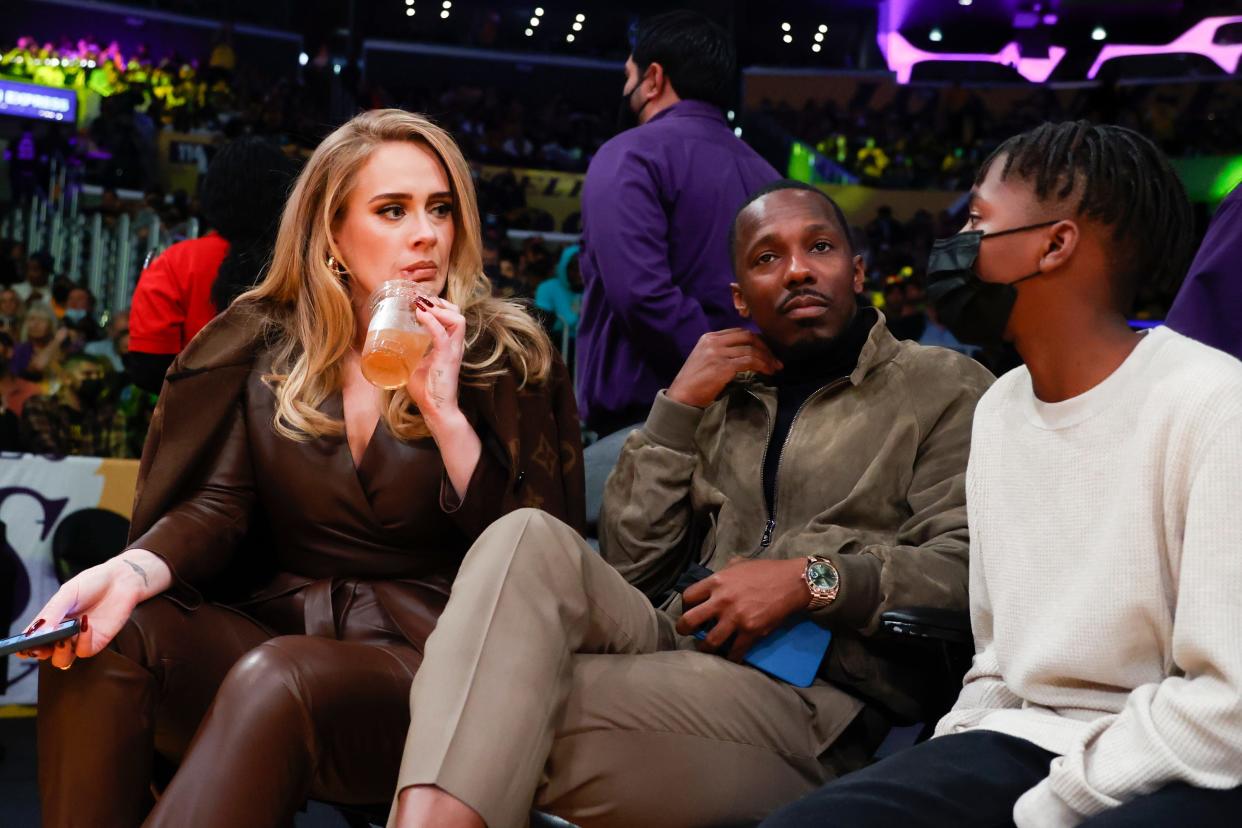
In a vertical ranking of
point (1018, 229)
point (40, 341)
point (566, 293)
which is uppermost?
point (1018, 229)

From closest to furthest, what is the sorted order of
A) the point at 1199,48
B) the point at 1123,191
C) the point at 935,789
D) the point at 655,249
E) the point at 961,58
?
the point at 935,789 → the point at 1123,191 → the point at 655,249 → the point at 1199,48 → the point at 961,58

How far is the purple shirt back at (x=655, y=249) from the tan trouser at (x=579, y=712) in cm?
128

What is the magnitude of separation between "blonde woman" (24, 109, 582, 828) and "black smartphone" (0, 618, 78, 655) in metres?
0.04

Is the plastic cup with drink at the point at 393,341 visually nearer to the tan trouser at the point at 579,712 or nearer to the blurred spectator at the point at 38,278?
the tan trouser at the point at 579,712

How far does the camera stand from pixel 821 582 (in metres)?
2.06

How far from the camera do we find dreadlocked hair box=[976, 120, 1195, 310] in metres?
1.74

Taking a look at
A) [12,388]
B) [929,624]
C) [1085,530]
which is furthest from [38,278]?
[1085,530]

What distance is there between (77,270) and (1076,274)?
975cm

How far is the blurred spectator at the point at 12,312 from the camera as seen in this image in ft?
28.2

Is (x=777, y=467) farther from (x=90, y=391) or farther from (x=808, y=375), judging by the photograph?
(x=90, y=391)

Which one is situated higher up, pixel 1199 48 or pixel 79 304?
pixel 1199 48

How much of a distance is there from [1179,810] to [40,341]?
8185 millimetres

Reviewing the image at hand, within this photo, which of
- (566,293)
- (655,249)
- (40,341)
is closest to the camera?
(655,249)

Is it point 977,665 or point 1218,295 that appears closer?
point 977,665
